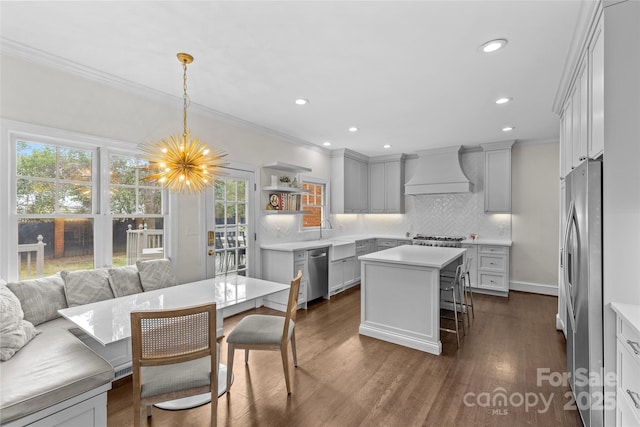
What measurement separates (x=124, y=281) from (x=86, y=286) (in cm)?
29

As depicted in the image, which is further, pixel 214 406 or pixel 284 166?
pixel 284 166

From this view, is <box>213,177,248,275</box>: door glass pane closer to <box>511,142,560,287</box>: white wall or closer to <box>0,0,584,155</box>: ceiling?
<box>0,0,584,155</box>: ceiling

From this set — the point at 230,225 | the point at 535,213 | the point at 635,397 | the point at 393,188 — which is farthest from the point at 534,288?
the point at 230,225

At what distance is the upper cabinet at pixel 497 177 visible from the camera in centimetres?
519

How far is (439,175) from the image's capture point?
5691 mm

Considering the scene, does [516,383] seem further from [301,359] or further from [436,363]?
[301,359]

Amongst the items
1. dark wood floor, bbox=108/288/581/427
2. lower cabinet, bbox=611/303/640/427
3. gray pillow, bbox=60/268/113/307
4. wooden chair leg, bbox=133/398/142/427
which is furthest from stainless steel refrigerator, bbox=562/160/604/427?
gray pillow, bbox=60/268/113/307

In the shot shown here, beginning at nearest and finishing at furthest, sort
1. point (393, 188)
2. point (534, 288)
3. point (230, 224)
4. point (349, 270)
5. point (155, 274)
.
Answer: point (155, 274) < point (230, 224) < point (534, 288) < point (349, 270) < point (393, 188)

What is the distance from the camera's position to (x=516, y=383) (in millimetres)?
2443

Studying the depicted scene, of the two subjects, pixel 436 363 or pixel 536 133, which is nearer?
pixel 436 363

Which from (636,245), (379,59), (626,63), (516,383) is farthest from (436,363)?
(379,59)

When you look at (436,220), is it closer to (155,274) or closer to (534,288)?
(534,288)

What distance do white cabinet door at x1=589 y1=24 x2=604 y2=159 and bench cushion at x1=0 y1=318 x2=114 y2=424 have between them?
127 inches

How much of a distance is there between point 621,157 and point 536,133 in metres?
3.59
